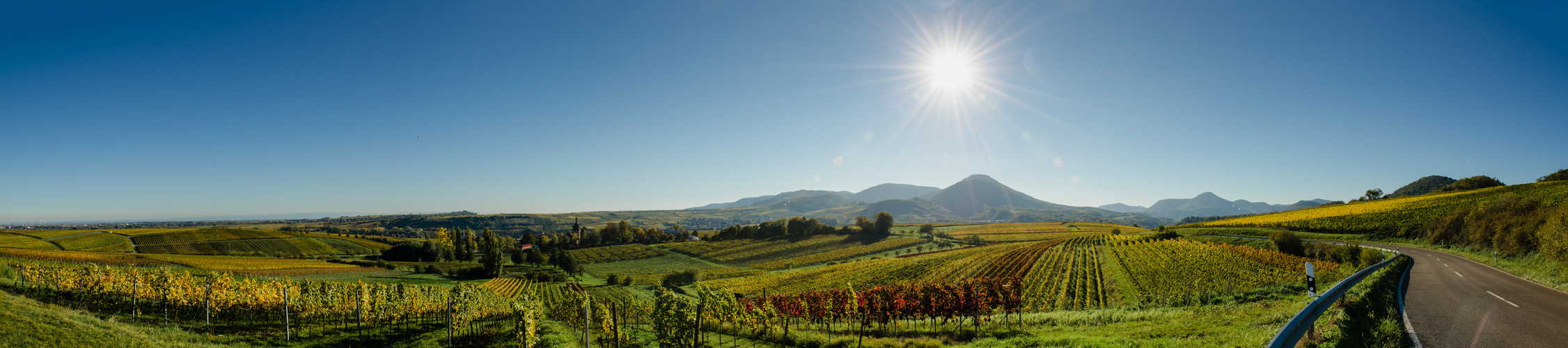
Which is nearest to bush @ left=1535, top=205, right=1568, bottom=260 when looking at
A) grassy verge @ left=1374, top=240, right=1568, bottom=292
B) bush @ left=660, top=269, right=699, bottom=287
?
grassy verge @ left=1374, top=240, right=1568, bottom=292

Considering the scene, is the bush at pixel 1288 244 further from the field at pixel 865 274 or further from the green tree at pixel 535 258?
the green tree at pixel 535 258

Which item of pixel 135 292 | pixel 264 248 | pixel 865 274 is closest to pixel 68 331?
pixel 135 292

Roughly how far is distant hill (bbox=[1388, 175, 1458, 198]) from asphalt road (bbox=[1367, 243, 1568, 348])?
192 meters

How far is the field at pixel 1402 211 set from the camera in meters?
50.3

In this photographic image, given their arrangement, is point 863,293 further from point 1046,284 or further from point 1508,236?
point 1508,236

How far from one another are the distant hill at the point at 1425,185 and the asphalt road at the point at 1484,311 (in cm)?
19174

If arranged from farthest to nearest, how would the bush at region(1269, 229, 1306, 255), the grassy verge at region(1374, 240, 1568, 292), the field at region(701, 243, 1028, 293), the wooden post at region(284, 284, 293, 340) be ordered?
the field at region(701, 243, 1028, 293)
the bush at region(1269, 229, 1306, 255)
the grassy verge at region(1374, 240, 1568, 292)
the wooden post at region(284, 284, 293, 340)

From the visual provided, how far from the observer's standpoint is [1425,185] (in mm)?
137000

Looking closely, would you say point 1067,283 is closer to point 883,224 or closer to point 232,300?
point 232,300

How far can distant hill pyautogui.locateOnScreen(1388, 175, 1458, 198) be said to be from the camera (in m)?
134

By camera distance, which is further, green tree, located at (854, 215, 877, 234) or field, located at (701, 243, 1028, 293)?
green tree, located at (854, 215, 877, 234)

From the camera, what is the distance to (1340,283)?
8891 mm

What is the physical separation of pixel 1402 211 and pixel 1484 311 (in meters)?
71.5

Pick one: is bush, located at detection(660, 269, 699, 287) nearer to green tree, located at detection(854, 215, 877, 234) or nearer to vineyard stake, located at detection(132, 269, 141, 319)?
vineyard stake, located at detection(132, 269, 141, 319)
